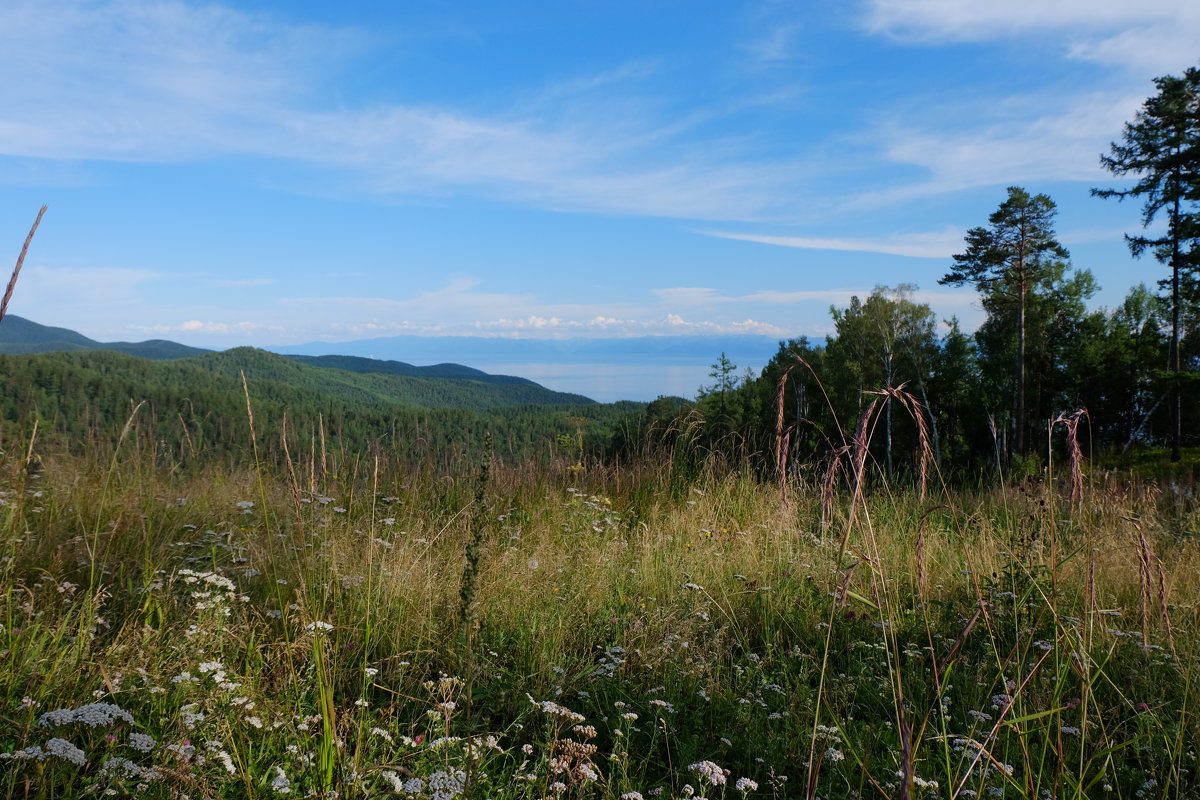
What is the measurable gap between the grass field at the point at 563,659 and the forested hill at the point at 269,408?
0.81 metres

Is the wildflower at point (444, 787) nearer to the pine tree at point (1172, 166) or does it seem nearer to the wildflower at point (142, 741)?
the wildflower at point (142, 741)

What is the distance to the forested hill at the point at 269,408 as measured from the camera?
21.0 feet

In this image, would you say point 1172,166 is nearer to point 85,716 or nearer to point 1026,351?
point 1026,351

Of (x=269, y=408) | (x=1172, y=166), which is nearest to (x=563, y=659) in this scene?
(x=1172, y=166)

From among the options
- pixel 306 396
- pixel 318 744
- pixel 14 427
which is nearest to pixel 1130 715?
pixel 318 744

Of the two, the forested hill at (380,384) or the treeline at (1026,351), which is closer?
the treeline at (1026,351)

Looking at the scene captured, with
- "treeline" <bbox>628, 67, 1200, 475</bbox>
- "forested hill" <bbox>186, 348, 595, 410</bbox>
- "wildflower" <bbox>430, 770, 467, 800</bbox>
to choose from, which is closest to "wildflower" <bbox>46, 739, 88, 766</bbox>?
"wildflower" <bbox>430, 770, 467, 800</bbox>

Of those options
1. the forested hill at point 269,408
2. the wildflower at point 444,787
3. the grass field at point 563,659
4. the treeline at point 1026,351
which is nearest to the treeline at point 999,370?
the treeline at point 1026,351

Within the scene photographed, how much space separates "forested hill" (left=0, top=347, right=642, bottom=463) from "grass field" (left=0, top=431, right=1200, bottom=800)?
0.81 metres

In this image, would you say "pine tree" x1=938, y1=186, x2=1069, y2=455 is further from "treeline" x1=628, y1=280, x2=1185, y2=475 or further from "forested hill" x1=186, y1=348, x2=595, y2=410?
"forested hill" x1=186, y1=348, x2=595, y2=410

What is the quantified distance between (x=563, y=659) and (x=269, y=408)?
6761 cm

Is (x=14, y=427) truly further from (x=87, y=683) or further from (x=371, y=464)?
(x=87, y=683)

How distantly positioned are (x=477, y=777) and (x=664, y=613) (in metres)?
1.87

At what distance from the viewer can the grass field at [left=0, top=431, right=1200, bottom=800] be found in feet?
6.48
